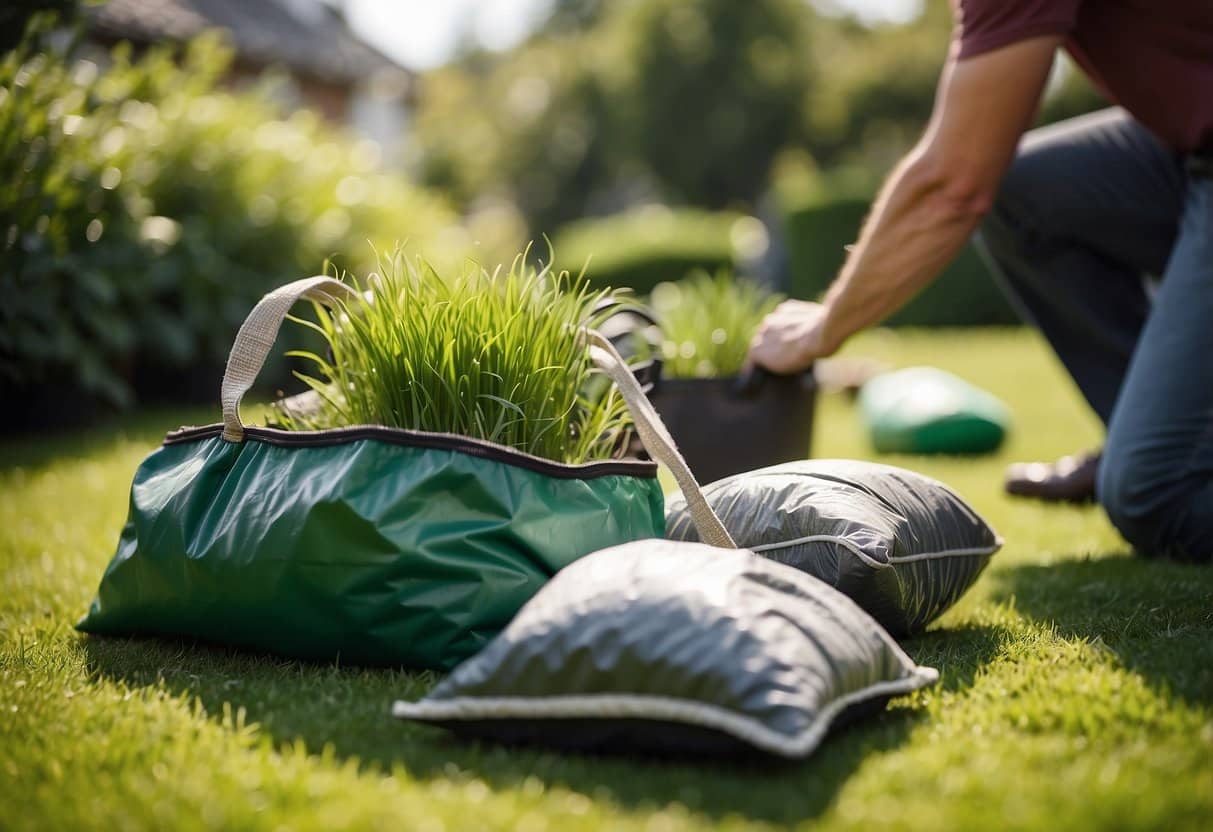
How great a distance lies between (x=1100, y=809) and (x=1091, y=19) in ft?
7.12

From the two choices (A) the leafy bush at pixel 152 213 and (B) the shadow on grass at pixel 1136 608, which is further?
(A) the leafy bush at pixel 152 213

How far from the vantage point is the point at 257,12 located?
14906 mm

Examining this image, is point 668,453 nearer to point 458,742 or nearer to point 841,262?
point 458,742

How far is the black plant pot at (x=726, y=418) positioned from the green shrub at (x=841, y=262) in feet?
33.6

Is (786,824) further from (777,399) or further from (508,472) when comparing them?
(777,399)

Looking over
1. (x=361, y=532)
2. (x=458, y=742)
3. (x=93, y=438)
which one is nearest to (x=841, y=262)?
(x=93, y=438)

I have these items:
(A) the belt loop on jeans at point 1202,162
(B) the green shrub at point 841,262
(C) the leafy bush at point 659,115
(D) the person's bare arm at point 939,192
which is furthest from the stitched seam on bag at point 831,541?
(C) the leafy bush at point 659,115

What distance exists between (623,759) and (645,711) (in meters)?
0.12

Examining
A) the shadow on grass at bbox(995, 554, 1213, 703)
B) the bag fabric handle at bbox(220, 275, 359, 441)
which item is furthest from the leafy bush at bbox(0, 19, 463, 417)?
the shadow on grass at bbox(995, 554, 1213, 703)

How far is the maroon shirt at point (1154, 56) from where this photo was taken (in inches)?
102

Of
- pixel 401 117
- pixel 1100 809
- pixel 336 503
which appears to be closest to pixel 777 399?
pixel 336 503

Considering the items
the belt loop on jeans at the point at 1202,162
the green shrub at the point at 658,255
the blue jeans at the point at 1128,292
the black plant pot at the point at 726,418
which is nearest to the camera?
the blue jeans at the point at 1128,292

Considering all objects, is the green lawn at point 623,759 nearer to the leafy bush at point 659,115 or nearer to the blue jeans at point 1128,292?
the blue jeans at point 1128,292

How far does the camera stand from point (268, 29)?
14516 mm
